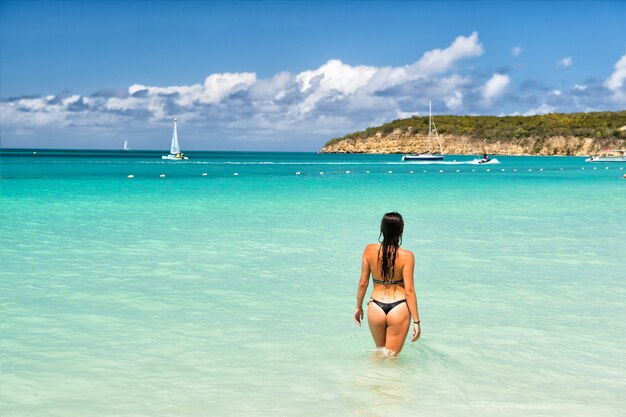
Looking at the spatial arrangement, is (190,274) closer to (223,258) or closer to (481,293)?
(223,258)

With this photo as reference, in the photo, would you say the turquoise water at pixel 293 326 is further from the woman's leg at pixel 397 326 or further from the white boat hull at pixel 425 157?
the white boat hull at pixel 425 157

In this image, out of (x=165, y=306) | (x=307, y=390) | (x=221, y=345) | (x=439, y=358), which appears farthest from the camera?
(x=165, y=306)

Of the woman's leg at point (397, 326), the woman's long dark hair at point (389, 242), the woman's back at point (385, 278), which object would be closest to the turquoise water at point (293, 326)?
the woman's leg at point (397, 326)

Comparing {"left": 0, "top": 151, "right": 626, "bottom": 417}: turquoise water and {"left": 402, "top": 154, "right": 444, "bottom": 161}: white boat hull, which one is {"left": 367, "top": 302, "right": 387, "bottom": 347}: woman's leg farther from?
{"left": 402, "top": 154, "right": 444, "bottom": 161}: white boat hull

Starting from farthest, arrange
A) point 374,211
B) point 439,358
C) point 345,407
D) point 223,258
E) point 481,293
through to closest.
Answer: point 374,211
point 223,258
point 481,293
point 439,358
point 345,407

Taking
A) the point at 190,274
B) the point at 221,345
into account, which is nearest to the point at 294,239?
the point at 190,274

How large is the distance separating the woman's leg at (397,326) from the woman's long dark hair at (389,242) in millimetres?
404

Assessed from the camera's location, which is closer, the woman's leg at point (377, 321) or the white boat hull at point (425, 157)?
the woman's leg at point (377, 321)

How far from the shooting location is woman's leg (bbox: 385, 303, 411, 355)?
739cm

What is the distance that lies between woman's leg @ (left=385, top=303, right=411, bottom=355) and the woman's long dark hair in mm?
404

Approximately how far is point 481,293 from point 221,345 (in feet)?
17.3

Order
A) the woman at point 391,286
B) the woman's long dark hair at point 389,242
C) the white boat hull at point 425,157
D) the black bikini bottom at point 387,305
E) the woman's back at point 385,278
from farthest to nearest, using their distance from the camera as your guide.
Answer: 1. the white boat hull at point 425,157
2. the black bikini bottom at point 387,305
3. the woman's back at point 385,278
4. the woman at point 391,286
5. the woman's long dark hair at point 389,242

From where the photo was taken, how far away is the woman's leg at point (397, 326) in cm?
739

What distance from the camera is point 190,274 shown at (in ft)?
45.3
